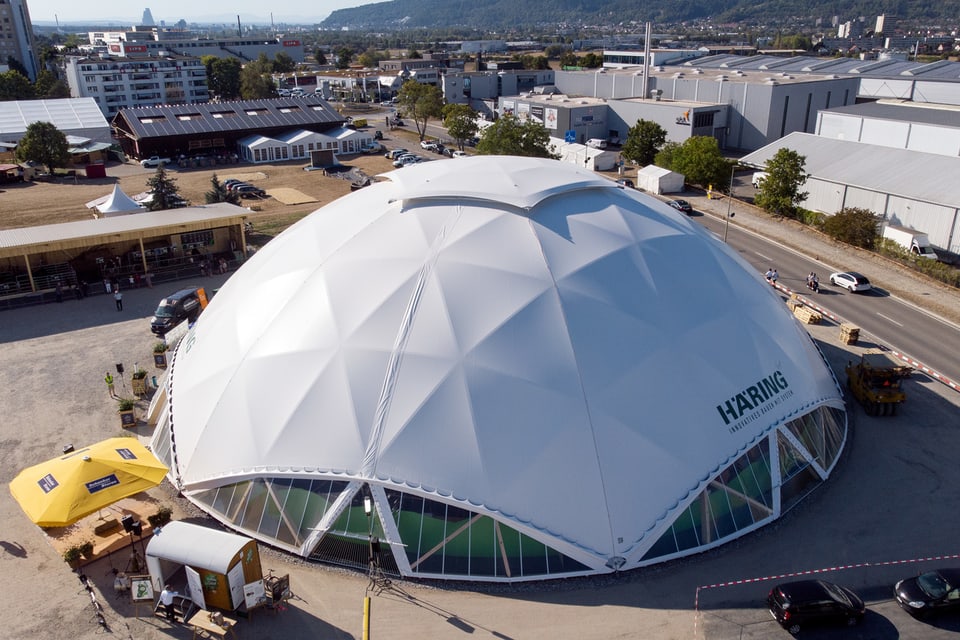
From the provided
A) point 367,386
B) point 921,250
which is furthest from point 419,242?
point 921,250

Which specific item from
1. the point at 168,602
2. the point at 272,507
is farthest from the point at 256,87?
the point at 168,602

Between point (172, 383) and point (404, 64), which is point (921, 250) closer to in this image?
point (172, 383)

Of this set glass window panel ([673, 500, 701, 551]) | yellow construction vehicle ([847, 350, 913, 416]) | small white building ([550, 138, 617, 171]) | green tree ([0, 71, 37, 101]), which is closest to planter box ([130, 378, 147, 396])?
glass window panel ([673, 500, 701, 551])

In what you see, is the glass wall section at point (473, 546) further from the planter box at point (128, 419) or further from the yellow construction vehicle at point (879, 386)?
the yellow construction vehicle at point (879, 386)

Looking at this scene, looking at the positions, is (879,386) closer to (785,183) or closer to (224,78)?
(785,183)

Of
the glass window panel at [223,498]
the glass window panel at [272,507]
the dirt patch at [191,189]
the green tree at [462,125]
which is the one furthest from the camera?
the green tree at [462,125]

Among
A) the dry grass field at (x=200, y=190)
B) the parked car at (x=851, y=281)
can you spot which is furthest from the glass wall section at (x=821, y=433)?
the dry grass field at (x=200, y=190)
